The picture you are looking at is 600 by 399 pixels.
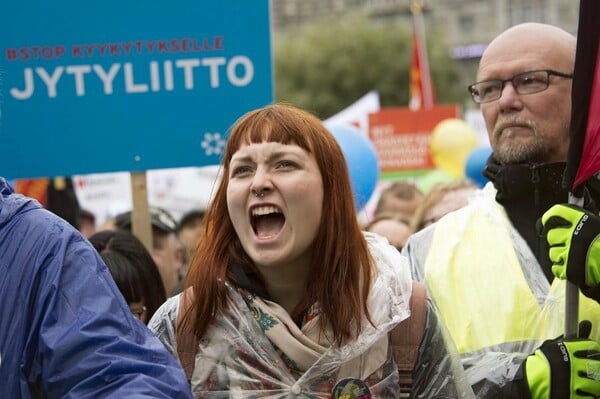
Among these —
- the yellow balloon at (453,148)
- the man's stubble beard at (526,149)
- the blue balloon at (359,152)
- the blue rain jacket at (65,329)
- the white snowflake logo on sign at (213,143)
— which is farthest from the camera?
the yellow balloon at (453,148)

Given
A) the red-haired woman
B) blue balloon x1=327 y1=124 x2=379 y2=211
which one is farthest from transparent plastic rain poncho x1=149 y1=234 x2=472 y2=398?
blue balloon x1=327 y1=124 x2=379 y2=211

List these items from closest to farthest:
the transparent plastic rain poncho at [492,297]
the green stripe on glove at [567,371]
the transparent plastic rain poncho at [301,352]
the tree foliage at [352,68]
A: the transparent plastic rain poncho at [301,352]
the green stripe on glove at [567,371]
the transparent plastic rain poncho at [492,297]
the tree foliage at [352,68]

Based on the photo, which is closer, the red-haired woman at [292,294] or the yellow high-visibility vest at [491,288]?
the red-haired woman at [292,294]

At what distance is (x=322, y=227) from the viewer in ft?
8.71

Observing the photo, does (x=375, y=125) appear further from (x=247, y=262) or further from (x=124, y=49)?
(x=247, y=262)

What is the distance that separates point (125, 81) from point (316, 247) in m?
1.57

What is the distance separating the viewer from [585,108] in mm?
2756

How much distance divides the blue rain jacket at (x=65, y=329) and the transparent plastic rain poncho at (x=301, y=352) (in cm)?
55

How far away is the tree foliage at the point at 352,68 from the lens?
41.1 meters

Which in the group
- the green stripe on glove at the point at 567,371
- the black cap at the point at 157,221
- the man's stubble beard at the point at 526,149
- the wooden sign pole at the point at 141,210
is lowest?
the green stripe on glove at the point at 567,371

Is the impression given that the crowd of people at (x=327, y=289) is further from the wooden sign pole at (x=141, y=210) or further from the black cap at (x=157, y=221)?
the black cap at (x=157, y=221)

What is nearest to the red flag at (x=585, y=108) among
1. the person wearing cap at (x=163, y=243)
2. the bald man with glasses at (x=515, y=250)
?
the bald man with glasses at (x=515, y=250)

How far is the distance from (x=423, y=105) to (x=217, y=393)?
52.2 feet

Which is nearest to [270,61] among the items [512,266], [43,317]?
[512,266]
